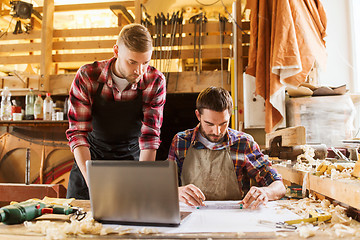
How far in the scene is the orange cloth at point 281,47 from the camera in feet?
8.87

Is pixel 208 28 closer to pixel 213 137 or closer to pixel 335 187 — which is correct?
pixel 213 137

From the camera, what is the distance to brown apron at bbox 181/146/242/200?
6.11 ft

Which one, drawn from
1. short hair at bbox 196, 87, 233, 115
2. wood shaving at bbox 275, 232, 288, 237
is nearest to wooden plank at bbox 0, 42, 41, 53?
short hair at bbox 196, 87, 233, 115

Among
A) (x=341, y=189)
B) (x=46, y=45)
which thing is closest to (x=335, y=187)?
(x=341, y=189)

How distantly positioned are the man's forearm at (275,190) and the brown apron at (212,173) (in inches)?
10.5

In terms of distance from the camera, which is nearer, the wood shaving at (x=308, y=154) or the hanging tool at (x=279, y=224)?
the hanging tool at (x=279, y=224)

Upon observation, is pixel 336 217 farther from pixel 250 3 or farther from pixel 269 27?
pixel 250 3

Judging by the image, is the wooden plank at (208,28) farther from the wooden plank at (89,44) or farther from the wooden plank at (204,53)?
the wooden plank at (89,44)

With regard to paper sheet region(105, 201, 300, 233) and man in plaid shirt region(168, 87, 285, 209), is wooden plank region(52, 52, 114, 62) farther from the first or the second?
paper sheet region(105, 201, 300, 233)

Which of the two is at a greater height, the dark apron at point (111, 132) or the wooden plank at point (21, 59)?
the wooden plank at point (21, 59)

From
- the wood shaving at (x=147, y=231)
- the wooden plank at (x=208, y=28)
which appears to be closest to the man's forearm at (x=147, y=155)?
the wood shaving at (x=147, y=231)

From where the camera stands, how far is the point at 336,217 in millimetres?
1118

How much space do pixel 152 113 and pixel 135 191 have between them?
856mm

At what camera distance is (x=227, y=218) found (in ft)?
3.84
